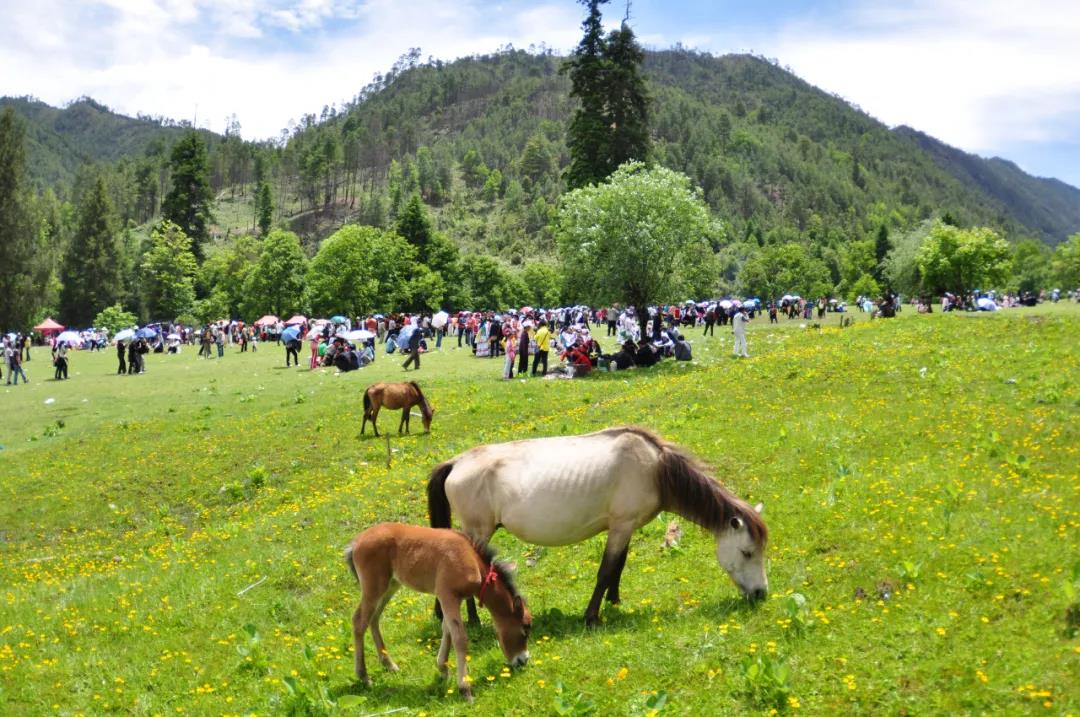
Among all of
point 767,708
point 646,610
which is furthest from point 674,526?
point 767,708

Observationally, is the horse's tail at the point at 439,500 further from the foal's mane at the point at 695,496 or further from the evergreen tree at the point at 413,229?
the evergreen tree at the point at 413,229

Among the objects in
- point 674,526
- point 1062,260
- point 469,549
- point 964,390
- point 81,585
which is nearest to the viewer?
point 469,549

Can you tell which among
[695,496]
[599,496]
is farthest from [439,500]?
[695,496]

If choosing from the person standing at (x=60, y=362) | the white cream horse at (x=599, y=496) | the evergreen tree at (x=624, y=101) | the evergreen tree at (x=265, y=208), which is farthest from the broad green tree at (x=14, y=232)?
the evergreen tree at (x=265, y=208)

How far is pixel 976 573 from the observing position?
8.25m

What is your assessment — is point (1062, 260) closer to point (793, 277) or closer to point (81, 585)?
point (793, 277)

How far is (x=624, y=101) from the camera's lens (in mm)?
52312

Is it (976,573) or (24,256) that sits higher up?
(24,256)

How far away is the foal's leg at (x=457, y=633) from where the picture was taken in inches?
295

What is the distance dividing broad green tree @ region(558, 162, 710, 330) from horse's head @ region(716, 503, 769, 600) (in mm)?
28258

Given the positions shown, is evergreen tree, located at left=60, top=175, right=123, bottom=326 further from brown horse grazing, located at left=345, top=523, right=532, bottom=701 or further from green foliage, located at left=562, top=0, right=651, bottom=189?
brown horse grazing, located at left=345, top=523, right=532, bottom=701

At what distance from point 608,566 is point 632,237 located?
28.8 metres

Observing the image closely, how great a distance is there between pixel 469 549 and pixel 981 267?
3329 inches

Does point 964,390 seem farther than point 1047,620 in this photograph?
Yes
